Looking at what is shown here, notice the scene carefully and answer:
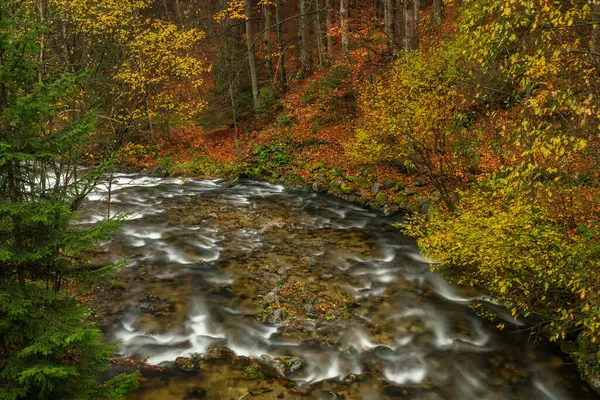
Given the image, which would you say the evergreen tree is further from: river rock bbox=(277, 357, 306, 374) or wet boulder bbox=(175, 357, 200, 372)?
river rock bbox=(277, 357, 306, 374)

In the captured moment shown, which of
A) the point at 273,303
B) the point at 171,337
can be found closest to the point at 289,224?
the point at 273,303

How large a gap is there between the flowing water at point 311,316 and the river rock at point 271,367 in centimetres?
22

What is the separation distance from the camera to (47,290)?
4949mm

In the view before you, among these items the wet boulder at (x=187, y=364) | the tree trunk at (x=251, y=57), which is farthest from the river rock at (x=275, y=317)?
the tree trunk at (x=251, y=57)

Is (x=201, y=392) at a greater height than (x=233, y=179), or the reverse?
(x=233, y=179)

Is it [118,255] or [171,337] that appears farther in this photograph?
[118,255]

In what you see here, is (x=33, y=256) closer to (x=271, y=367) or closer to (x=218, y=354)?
(x=218, y=354)

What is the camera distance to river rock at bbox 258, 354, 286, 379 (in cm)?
820

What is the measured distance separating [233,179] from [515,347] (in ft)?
57.1

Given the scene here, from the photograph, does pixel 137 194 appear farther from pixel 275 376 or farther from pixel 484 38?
pixel 484 38

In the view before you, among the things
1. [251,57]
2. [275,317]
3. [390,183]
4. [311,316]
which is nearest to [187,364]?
[275,317]

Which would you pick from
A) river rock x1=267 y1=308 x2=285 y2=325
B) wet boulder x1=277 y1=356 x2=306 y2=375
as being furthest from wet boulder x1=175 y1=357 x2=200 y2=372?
river rock x1=267 y1=308 x2=285 y2=325

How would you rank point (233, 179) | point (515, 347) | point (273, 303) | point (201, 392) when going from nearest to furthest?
point (201, 392) → point (515, 347) → point (273, 303) → point (233, 179)

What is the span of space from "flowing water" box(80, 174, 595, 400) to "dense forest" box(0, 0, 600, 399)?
83 centimetres
